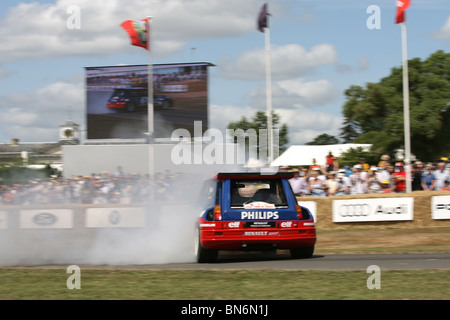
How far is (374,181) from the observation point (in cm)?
1839

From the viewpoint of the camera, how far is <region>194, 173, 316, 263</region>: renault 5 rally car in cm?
1024

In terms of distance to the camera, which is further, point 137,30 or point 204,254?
point 137,30

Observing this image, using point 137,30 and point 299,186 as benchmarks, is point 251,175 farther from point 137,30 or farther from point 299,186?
point 137,30

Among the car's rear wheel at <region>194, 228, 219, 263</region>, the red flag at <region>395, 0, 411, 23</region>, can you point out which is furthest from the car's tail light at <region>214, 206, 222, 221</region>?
the red flag at <region>395, 0, 411, 23</region>

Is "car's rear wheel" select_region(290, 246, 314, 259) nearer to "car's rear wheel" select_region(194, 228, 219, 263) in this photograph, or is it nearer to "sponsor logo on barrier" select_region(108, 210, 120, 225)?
"car's rear wheel" select_region(194, 228, 219, 263)

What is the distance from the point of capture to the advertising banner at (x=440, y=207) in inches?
667

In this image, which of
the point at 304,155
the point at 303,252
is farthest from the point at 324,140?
the point at 303,252

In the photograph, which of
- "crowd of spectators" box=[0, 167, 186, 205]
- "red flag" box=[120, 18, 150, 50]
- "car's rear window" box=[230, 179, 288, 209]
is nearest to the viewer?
"car's rear window" box=[230, 179, 288, 209]

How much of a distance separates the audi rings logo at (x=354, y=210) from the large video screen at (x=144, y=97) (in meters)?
23.6

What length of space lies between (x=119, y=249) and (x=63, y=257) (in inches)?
47.2

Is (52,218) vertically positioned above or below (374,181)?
below

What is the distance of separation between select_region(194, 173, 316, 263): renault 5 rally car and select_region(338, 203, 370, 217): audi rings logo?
7.01 m

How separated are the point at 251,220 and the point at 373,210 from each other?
7.93 meters
